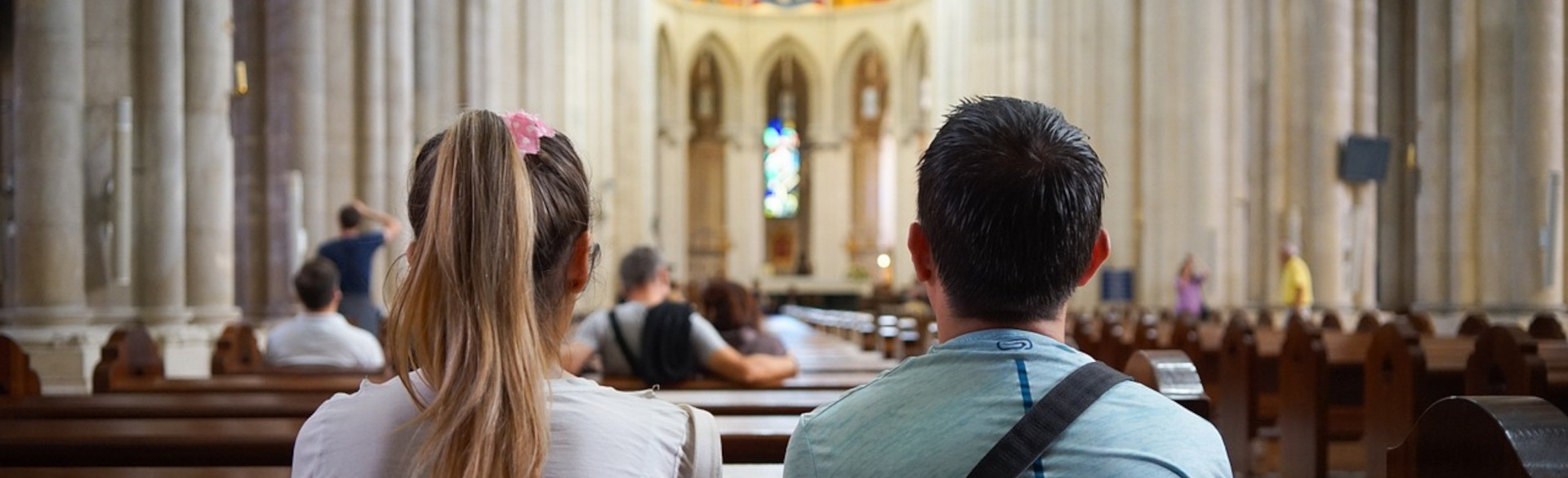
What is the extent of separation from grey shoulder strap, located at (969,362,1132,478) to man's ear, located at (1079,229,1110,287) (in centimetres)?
18

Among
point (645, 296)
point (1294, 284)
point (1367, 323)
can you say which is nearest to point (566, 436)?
point (645, 296)

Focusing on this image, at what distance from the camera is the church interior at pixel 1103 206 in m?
3.85

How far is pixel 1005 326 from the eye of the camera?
165cm

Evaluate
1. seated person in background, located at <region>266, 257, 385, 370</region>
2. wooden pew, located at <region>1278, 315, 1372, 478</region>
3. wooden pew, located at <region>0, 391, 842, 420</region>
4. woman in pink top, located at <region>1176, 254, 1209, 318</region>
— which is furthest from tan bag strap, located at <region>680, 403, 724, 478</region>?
woman in pink top, located at <region>1176, 254, 1209, 318</region>

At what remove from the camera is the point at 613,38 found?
3012cm

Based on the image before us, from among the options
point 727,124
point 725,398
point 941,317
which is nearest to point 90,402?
point 725,398

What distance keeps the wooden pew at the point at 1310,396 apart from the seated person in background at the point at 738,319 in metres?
2.15

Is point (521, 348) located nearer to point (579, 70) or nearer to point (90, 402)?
point (90, 402)

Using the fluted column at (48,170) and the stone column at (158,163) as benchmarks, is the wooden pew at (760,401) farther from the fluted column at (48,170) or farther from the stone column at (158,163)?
the stone column at (158,163)

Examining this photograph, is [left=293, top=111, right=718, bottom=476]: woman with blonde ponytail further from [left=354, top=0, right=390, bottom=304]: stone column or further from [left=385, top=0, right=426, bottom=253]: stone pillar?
[left=385, top=0, right=426, bottom=253]: stone pillar

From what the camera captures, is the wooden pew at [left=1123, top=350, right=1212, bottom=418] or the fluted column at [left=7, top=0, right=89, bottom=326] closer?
the wooden pew at [left=1123, top=350, right=1212, bottom=418]

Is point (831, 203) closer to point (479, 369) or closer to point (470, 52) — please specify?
point (470, 52)

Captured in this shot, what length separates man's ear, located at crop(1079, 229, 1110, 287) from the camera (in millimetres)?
1708

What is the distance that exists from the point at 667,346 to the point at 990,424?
12.2ft
